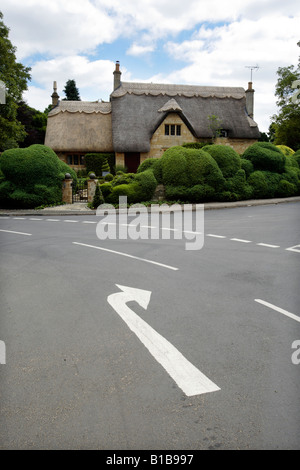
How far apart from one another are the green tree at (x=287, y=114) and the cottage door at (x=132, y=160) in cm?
2309

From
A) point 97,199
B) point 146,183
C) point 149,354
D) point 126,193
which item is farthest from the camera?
point 146,183

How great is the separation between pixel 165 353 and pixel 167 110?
1403 inches

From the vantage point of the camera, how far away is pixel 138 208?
2052cm

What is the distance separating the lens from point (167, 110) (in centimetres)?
3706

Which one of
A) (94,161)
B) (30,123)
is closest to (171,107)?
(94,161)

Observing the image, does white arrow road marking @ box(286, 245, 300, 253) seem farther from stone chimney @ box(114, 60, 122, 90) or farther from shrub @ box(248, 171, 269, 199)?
stone chimney @ box(114, 60, 122, 90)

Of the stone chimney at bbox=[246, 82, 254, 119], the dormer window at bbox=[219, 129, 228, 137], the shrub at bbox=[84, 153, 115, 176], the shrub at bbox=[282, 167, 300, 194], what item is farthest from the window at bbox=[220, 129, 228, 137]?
the shrub at bbox=[282, 167, 300, 194]

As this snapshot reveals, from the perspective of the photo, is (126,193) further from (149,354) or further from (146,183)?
(149,354)

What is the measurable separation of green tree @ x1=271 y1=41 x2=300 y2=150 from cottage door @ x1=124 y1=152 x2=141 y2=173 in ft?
75.7

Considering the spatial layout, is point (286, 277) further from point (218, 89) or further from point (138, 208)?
point (218, 89)

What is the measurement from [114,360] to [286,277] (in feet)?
14.3

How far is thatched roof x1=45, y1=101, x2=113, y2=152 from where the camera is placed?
38.4 meters

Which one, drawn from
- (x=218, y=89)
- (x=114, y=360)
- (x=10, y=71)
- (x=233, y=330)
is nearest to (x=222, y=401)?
(x=114, y=360)
